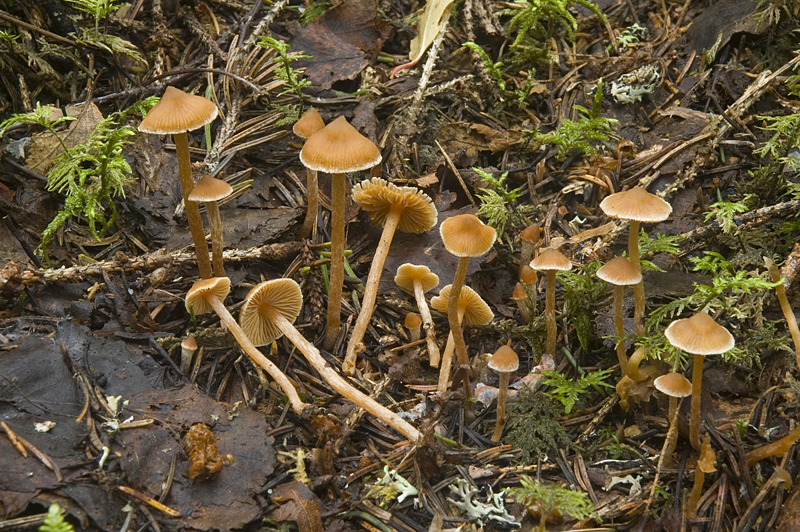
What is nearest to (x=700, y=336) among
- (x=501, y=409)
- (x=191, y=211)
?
(x=501, y=409)

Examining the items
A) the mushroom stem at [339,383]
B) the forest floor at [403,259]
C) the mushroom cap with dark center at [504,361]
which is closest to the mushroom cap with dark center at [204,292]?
the forest floor at [403,259]

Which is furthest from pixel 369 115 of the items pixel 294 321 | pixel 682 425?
pixel 682 425

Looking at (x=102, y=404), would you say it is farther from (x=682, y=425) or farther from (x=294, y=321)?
(x=682, y=425)

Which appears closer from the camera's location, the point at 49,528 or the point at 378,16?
the point at 49,528

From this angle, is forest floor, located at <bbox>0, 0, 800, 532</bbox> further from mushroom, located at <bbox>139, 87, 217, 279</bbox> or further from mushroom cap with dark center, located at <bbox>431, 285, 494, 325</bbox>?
mushroom, located at <bbox>139, 87, 217, 279</bbox>

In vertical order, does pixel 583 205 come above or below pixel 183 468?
above

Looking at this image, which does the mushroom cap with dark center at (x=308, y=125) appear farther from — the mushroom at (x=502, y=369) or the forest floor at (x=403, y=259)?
the mushroom at (x=502, y=369)
